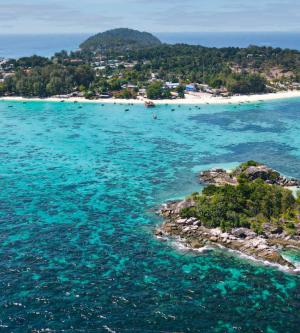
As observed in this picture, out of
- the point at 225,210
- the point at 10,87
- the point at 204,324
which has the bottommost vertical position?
the point at 204,324

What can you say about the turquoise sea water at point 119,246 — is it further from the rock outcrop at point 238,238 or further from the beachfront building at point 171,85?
the beachfront building at point 171,85

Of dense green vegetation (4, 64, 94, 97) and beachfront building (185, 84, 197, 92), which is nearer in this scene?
dense green vegetation (4, 64, 94, 97)

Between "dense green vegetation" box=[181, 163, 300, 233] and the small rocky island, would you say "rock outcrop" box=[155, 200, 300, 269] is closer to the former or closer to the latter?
the small rocky island

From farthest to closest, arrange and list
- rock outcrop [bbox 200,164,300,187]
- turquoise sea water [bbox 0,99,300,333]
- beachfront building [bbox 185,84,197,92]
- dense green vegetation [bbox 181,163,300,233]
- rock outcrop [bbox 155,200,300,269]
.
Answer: beachfront building [bbox 185,84,197,92], rock outcrop [bbox 200,164,300,187], dense green vegetation [bbox 181,163,300,233], rock outcrop [bbox 155,200,300,269], turquoise sea water [bbox 0,99,300,333]

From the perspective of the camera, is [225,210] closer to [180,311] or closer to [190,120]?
[180,311]

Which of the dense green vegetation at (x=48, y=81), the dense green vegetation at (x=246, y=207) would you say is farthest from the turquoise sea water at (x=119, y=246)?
the dense green vegetation at (x=48, y=81)

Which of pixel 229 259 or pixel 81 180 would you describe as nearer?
pixel 229 259

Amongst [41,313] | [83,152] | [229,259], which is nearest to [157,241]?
[229,259]

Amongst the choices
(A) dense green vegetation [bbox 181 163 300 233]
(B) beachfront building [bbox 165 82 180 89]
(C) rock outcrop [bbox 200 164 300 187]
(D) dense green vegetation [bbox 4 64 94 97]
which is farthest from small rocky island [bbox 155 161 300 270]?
(D) dense green vegetation [bbox 4 64 94 97]
